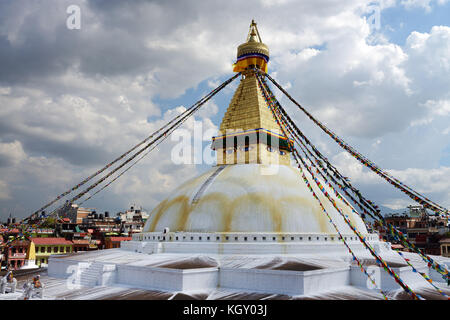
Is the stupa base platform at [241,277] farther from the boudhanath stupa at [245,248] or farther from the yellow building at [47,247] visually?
the yellow building at [47,247]

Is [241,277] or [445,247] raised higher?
[241,277]

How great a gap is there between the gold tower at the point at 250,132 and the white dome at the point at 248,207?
5.87 ft

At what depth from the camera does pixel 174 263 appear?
1151 cm

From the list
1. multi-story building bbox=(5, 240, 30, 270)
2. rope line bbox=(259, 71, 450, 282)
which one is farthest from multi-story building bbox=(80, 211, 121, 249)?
rope line bbox=(259, 71, 450, 282)

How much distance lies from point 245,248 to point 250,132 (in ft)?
23.4

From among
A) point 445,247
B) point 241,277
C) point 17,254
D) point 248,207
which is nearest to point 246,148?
point 248,207

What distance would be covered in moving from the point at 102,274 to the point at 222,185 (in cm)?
609

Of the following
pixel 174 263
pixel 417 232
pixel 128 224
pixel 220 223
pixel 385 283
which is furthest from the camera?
pixel 128 224

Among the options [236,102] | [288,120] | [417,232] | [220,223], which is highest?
[236,102]

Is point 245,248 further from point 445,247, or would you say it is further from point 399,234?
point 445,247

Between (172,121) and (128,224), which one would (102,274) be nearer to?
(172,121)

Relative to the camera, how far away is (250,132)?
17.7 metres
